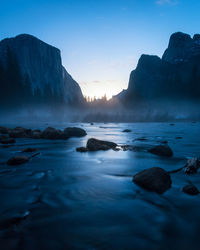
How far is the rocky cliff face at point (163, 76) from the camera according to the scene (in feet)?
270

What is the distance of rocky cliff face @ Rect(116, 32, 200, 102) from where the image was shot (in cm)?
8238

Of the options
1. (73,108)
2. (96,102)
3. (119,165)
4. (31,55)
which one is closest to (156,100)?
(96,102)

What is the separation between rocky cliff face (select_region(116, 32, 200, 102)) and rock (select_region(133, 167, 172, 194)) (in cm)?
8044

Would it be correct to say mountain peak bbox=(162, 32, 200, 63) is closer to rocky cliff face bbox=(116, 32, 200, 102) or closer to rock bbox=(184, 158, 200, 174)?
rocky cliff face bbox=(116, 32, 200, 102)

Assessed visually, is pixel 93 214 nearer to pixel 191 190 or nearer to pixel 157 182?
pixel 157 182

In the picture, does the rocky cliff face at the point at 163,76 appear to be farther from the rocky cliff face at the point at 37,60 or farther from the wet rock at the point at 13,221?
the wet rock at the point at 13,221

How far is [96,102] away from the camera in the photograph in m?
89.8

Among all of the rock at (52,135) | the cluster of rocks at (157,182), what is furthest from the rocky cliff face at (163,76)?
the cluster of rocks at (157,182)

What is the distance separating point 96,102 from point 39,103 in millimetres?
31609

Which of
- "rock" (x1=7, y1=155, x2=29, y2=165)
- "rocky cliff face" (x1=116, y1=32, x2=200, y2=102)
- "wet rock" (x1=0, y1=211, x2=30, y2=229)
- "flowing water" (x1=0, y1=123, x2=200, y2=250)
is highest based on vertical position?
"rocky cliff face" (x1=116, y1=32, x2=200, y2=102)

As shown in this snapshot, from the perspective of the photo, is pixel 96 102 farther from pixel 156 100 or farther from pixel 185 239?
pixel 185 239

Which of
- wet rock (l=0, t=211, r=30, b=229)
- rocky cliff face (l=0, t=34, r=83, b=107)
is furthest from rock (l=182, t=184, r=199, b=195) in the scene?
rocky cliff face (l=0, t=34, r=83, b=107)

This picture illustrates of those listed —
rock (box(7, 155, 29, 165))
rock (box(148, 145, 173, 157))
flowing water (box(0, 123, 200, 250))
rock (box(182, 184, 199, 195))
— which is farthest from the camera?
rock (box(148, 145, 173, 157))

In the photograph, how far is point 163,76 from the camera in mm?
88688
